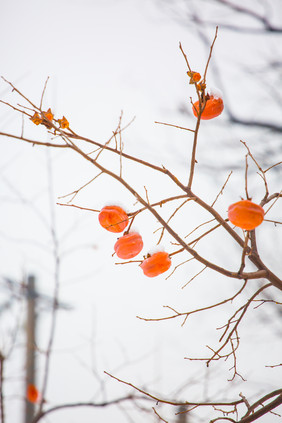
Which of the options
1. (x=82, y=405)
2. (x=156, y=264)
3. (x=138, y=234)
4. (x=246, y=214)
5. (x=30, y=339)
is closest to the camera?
(x=246, y=214)

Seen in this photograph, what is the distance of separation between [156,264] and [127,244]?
0.15 meters

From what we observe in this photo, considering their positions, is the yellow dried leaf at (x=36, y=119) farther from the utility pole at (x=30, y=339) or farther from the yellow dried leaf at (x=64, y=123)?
the utility pole at (x=30, y=339)

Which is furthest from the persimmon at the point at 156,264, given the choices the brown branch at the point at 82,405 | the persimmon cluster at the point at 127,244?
the brown branch at the point at 82,405

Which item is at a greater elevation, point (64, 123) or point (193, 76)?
point (193, 76)

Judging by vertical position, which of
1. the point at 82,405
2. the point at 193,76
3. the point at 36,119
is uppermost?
the point at 193,76

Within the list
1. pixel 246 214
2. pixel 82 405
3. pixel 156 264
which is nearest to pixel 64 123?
pixel 156 264

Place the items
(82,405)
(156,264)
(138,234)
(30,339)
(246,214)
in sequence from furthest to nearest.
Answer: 1. (30,339)
2. (82,405)
3. (138,234)
4. (156,264)
5. (246,214)

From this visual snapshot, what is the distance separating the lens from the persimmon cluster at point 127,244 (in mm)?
1412

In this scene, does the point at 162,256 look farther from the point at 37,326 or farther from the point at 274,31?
the point at 274,31

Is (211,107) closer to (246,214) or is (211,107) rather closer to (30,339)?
(246,214)

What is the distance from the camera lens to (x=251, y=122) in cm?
650

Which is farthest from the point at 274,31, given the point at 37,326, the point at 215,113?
the point at 37,326

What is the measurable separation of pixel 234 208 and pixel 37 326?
5553 millimetres

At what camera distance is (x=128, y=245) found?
1479mm
